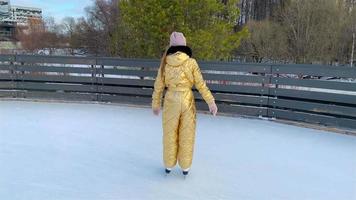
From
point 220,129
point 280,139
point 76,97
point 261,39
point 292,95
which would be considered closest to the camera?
point 280,139

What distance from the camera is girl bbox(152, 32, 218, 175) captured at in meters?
3.03

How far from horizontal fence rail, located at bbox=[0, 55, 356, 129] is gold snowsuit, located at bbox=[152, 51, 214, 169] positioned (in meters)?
2.75

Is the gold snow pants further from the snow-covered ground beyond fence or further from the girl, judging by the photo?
the snow-covered ground beyond fence

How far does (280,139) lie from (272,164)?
1.05m

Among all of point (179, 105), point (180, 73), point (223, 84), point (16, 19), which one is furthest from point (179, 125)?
point (16, 19)

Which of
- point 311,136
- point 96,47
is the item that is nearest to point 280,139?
point 311,136

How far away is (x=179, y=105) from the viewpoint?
3035 millimetres

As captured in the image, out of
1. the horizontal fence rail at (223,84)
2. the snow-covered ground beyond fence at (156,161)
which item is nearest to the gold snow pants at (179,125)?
the snow-covered ground beyond fence at (156,161)

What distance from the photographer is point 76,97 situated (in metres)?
6.87

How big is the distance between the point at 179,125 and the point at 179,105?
204mm

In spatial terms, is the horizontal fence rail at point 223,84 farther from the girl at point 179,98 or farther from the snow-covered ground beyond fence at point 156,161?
the girl at point 179,98

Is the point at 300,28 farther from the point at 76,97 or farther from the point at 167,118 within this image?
the point at 167,118

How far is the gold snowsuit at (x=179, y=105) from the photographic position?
9.95 feet

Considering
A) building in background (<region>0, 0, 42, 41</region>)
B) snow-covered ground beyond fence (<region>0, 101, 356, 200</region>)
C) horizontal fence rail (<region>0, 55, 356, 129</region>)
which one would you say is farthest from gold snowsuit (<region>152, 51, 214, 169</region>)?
building in background (<region>0, 0, 42, 41</region>)
